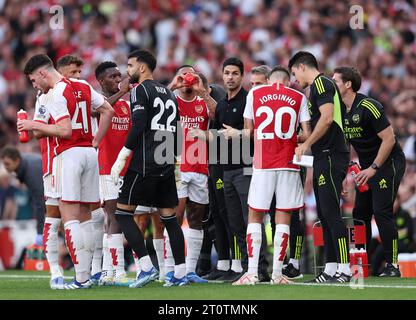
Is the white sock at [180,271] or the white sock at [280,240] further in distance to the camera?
the white sock at [180,271]

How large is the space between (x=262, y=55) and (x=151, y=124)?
41.3 feet

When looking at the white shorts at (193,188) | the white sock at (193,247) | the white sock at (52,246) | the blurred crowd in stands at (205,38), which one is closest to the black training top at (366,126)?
the white shorts at (193,188)

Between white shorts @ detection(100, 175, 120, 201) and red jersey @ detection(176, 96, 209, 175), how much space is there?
0.93 meters

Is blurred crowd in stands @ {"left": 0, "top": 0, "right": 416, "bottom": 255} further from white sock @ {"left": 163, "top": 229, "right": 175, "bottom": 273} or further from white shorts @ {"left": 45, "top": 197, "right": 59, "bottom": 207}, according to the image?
white shorts @ {"left": 45, "top": 197, "right": 59, "bottom": 207}

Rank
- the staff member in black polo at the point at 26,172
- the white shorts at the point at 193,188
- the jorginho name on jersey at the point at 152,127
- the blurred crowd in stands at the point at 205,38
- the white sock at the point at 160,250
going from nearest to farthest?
1. the jorginho name on jersey at the point at 152,127
2. the white sock at the point at 160,250
3. the white shorts at the point at 193,188
4. the staff member in black polo at the point at 26,172
5. the blurred crowd in stands at the point at 205,38

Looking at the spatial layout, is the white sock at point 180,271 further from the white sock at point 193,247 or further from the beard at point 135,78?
the beard at point 135,78

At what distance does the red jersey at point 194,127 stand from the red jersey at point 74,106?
154 cm

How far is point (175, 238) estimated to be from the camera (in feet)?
39.7

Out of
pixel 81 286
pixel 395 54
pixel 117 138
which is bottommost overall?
pixel 81 286

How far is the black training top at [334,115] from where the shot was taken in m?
12.2

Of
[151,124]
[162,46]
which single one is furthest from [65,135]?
[162,46]

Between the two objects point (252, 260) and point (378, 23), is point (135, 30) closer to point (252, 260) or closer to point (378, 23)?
point (378, 23)

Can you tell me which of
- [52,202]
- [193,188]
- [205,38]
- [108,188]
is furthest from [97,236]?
[205,38]

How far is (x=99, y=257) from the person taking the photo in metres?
12.9
